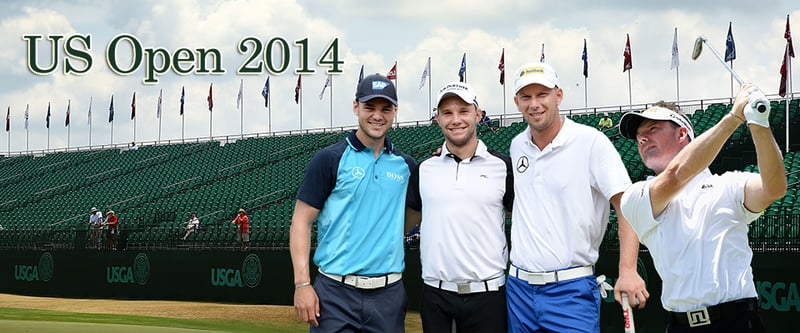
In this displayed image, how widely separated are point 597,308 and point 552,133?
98cm

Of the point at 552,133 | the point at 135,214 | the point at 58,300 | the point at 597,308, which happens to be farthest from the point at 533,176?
the point at 135,214

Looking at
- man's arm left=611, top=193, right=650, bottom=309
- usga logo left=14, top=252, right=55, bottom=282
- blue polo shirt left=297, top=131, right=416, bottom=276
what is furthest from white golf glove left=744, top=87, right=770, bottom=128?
usga logo left=14, top=252, right=55, bottom=282

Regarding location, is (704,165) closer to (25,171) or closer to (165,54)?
(165,54)

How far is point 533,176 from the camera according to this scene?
5.46 metres

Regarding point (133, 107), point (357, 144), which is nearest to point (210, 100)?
point (133, 107)

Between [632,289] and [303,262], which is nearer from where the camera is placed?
[632,289]

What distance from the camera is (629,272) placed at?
5141 mm

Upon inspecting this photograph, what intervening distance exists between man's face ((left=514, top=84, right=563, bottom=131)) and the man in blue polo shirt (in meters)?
0.75

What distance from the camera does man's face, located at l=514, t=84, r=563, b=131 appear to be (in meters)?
5.47

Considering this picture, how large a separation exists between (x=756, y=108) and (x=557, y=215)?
1870 millimetres

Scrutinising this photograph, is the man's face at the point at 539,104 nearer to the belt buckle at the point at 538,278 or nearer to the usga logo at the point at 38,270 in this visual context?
the belt buckle at the point at 538,278

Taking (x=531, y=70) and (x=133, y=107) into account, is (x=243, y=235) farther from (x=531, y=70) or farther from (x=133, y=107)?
(x=133, y=107)

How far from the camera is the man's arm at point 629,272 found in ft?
16.6

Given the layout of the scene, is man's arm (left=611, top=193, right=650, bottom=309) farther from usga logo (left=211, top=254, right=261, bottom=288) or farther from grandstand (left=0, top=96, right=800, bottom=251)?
usga logo (left=211, top=254, right=261, bottom=288)
